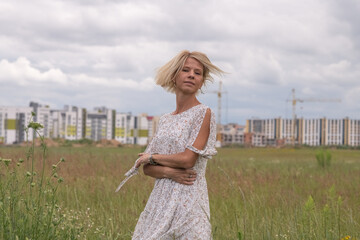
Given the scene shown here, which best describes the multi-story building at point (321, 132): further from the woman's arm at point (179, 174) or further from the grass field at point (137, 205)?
the woman's arm at point (179, 174)

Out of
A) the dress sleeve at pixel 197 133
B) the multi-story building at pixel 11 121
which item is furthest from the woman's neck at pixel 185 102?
the multi-story building at pixel 11 121

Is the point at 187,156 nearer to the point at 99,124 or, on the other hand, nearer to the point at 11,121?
the point at 11,121

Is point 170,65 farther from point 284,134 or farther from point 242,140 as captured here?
Result: point 284,134

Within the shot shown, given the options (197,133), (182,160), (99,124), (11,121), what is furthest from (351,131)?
(182,160)

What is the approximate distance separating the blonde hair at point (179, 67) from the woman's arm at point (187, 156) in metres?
0.33

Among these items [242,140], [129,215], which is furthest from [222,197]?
[242,140]

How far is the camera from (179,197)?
297cm

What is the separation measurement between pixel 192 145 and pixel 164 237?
616 mm

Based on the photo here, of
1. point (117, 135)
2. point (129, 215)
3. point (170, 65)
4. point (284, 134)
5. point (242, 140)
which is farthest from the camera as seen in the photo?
point (284, 134)

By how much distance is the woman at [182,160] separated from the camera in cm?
295

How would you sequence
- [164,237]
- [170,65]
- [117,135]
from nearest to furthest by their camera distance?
[164,237] → [170,65] → [117,135]

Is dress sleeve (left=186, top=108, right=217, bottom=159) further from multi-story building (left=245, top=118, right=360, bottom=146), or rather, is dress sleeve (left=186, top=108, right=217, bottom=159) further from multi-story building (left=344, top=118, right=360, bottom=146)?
multi-story building (left=344, top=118, right=360, bottom=146)

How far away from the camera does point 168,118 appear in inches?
128

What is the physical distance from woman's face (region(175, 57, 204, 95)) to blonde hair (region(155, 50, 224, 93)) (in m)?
0.03
